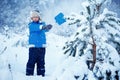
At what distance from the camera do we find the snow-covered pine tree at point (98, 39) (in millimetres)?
3830

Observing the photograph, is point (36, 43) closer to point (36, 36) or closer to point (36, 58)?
point (36, 36)

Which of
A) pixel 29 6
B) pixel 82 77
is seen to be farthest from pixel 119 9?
pixel 82 77

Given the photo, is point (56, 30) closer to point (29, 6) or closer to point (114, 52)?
point (29, 6)

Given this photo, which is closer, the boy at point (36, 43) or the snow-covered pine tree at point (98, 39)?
the snow-covered pine tree at point (98, 39)

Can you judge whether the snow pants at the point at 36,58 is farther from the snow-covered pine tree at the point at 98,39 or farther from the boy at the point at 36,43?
the snow-covered pine tree at the point at 98,39

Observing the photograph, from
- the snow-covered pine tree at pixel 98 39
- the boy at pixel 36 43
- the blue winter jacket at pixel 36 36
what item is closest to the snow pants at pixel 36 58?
the boy at pixel 36 43

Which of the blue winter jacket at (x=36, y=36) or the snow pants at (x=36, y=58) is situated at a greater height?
the blue winter jacket at (x=36, y=36)

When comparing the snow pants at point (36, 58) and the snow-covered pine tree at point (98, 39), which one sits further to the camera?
the snow pants at point (36, 58)

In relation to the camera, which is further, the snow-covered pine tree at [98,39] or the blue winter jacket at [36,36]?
the blue winter jacket at [36,36]

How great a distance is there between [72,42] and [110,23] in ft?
2.10

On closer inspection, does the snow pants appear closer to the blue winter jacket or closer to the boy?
the boy

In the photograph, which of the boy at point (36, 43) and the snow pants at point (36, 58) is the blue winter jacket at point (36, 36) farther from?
the snow pants at point (36, 58)

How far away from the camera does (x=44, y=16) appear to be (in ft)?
117

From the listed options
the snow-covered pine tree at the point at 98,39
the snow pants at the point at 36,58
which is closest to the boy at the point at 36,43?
the snow pants at the point at 36,58
